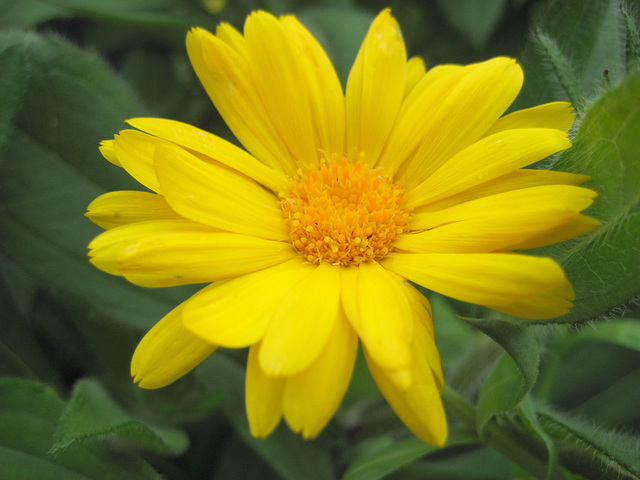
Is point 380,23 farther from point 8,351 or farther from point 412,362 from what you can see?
point 8,351

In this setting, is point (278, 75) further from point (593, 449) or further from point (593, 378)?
point (593, 378)

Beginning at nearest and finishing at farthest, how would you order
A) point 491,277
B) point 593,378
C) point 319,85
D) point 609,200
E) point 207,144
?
point 491,277
point 609,200
point 207,144
point 319,85
point 593,378

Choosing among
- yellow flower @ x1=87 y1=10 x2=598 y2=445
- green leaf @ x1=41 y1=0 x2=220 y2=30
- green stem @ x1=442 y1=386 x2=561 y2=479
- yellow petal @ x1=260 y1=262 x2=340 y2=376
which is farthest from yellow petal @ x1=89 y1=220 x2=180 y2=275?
green leaf @ x1=41 y1=0 x2=220 y2=30

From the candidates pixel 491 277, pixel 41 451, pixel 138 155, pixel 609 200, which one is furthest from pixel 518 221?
pixel 41 451

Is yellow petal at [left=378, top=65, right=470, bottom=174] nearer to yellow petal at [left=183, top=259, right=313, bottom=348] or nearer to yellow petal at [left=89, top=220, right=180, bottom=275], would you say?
yellow petal at [left=183, top=259, right=313, bottom=348]

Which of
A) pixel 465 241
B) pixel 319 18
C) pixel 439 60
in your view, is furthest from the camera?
pixel 439 60

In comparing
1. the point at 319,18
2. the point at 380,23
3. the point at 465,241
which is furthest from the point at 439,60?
the point at 465,241
